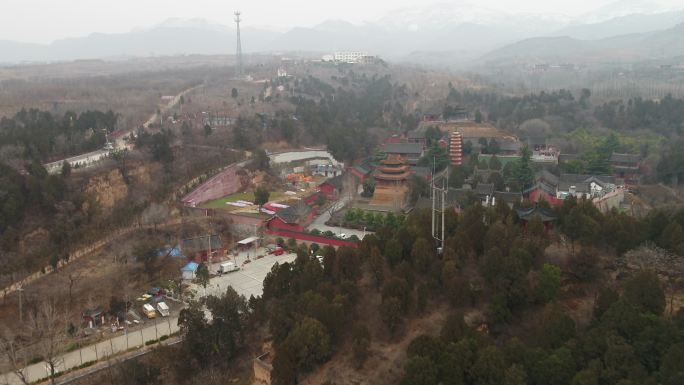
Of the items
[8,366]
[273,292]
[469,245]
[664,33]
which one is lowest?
[8,366]

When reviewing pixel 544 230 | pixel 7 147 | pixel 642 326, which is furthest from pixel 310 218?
pixel 642 326

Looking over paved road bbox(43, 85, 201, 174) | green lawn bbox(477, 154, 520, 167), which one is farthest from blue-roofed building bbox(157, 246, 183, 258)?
green lawn bbox(477, 154, 520, 167)

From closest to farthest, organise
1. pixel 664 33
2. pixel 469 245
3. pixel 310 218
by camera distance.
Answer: pixel 469 245
pixel 310 218
pixel 664 33

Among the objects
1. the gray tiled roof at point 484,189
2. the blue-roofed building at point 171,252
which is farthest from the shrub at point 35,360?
the gray tiled roof at point 484,189

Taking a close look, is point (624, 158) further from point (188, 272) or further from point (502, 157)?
point (188, 272)

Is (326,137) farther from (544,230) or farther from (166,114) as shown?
(544,230)

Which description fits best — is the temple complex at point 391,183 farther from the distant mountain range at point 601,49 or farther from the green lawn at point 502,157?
the distant mountain range at point 601,49

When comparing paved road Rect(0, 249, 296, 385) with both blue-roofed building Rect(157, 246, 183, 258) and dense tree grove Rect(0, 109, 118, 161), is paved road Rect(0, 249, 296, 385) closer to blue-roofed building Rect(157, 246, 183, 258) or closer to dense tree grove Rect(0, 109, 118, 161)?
blue-roofed building Rect(157, 246, 183, 258)
